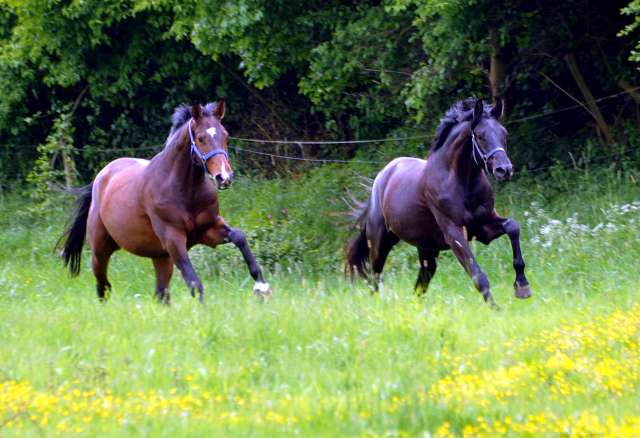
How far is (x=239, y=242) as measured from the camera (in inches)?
261

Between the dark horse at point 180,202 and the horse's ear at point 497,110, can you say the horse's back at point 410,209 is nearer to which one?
the horse's ear at point 497,110

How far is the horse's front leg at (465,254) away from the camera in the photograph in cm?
632

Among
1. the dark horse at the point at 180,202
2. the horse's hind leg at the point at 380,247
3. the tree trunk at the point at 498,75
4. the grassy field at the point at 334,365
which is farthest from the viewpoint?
the tree trunk at the point at 498,75

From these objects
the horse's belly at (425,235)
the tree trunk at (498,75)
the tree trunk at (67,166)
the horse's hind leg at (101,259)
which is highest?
the tree trunk at (498,75)

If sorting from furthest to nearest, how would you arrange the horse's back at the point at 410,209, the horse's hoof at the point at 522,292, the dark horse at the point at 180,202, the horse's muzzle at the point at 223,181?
1. the horse's back at the point at 410,209
2. the dark horse at the point at 180,202
3. the horse's hoof at the point at 522,292
4. the horse's muzzle at the point at 223,181

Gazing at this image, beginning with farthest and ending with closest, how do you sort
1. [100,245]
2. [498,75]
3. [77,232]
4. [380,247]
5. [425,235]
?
[498,75]
[77,232]
[380,247]
[100,245]
[425,235]

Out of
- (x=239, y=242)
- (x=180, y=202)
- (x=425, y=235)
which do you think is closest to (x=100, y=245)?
(x=180, y=202)

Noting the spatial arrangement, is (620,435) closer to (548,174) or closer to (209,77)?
(548,174)

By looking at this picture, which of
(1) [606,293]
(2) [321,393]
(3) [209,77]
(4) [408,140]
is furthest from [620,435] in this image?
(3) [209,77]

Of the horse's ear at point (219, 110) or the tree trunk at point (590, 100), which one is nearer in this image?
the horse's ear at point (219, 110)

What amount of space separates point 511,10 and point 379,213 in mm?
4785

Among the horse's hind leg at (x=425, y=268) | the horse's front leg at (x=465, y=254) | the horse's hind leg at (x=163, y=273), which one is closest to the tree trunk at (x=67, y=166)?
the horse's hind leg at (x=163, y=273)

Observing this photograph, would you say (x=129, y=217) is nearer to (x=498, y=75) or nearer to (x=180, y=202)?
(x=180, y=202)

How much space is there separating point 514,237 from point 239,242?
2.53m
